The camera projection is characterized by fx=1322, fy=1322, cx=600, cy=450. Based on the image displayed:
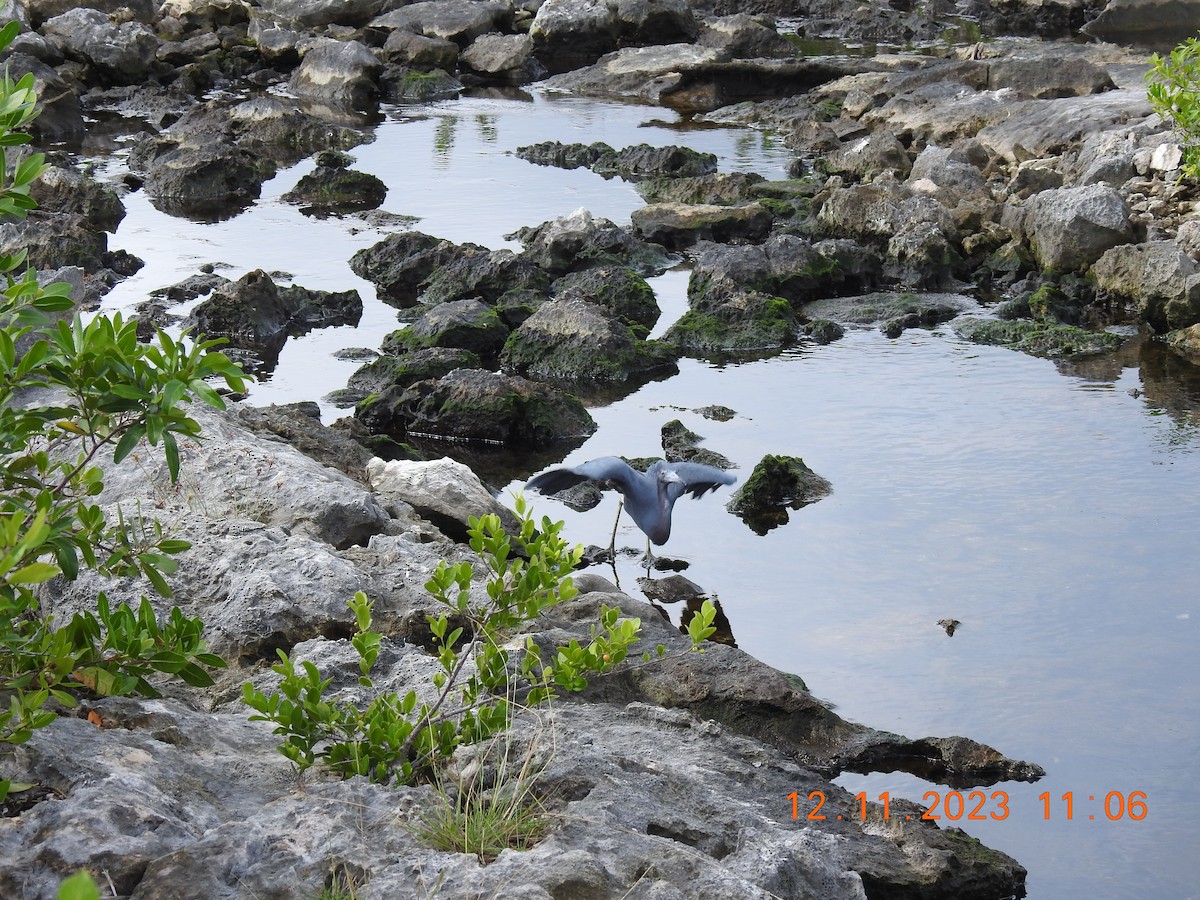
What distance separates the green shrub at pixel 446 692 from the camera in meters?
3.63

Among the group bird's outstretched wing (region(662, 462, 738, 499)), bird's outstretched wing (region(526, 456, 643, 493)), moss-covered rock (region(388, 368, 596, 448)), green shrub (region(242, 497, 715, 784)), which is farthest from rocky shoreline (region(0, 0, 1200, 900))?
bird's outstretched wing (region(662, 462, 738, 499))

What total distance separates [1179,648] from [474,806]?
15.5 feet

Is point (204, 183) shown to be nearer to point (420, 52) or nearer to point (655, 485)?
point (420, 52)

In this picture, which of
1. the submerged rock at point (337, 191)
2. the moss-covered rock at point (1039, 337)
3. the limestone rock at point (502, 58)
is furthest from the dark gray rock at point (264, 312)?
the limestone rock at point (502, 58)

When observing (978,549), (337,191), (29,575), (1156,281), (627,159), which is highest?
(29,575)

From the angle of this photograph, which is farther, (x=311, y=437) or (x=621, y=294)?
(x=621, y=294)

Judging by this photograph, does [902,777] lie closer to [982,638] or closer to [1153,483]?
[982,638]

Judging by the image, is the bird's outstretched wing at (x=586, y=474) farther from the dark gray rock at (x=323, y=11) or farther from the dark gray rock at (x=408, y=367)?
the dark gray rock at (x=323, y=11)

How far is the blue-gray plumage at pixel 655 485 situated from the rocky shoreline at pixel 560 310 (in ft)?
2.67

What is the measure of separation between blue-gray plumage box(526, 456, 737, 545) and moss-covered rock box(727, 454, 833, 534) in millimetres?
1235

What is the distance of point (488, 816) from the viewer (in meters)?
3.41

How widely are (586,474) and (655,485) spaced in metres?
0.57

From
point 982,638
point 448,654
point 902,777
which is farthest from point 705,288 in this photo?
point 448,654

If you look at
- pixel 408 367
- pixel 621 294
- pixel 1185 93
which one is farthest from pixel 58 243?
pixel 1185 93
